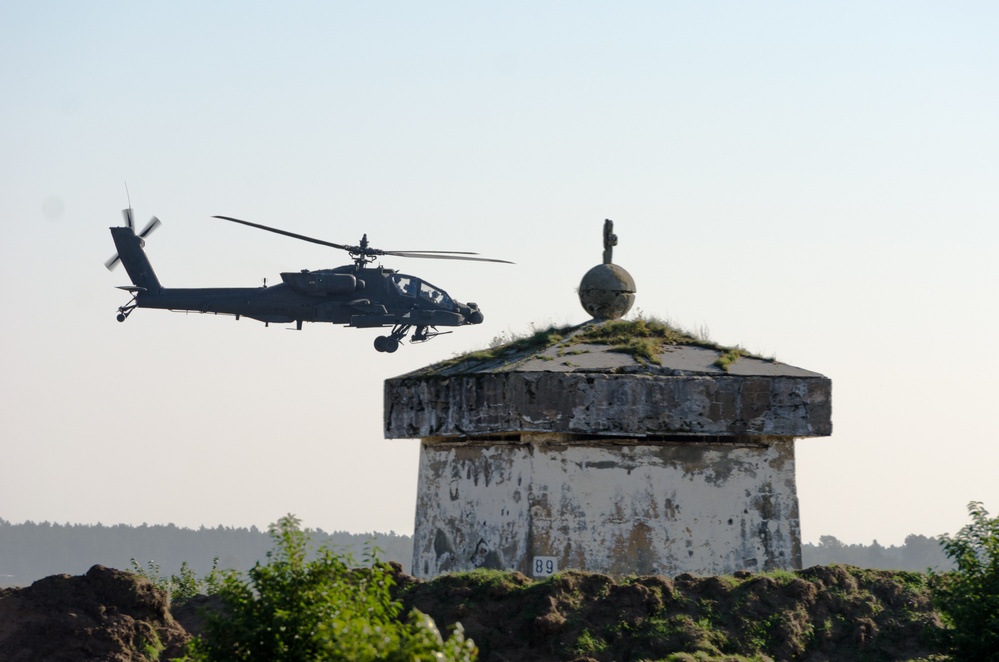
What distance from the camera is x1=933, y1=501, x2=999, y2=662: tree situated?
24.7 ft

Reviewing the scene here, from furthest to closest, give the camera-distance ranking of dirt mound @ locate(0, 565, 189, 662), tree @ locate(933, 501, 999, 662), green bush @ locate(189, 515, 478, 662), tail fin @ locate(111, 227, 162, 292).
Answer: tail fin @ locate(111, 227, 162, 292) < dirt mound @ locate(0, 565, 189, 662) < tree @ locate(933, 501, 999, 662) < green bush @ locate(189, 515, 478, 662)

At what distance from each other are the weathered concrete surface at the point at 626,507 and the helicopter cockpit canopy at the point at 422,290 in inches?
1140

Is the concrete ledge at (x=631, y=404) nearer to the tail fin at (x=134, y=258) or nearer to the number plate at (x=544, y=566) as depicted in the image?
the number plate at (x=544, y=566)

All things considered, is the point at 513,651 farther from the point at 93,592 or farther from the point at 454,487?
the point at 93,592

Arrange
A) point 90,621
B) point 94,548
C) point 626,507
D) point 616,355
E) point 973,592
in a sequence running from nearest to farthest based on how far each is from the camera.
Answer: point 973,592 < point 90,621 < point 626,507 < point 616,355 < point 94,548

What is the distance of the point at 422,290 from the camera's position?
38.6 metres

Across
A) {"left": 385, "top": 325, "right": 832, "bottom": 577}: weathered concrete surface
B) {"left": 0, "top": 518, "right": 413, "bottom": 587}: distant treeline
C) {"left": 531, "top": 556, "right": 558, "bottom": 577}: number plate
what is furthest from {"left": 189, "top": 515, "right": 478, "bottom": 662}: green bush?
{"left": 0, "top": 518, "right": 413, "bottom": 587}: distant treeline

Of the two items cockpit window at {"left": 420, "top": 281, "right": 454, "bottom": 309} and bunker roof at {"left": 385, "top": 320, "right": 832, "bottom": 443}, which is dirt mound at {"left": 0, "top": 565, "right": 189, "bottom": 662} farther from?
cockpit window at {"left": 420, "top": 281, "right": 454, "bottom": 309}

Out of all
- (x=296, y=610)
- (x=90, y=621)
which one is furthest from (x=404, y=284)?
(x=296, y=610)

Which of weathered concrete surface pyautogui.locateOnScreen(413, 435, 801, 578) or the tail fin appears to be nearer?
weathered concrete surface pyautogui.locateOnScreen(413, 435, 801, 578)

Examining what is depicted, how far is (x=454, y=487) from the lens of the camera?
31.3ft

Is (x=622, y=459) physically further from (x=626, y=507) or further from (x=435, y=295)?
(x=435, y=295)

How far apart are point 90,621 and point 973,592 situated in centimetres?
449

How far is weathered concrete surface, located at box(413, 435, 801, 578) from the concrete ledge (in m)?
0.14
